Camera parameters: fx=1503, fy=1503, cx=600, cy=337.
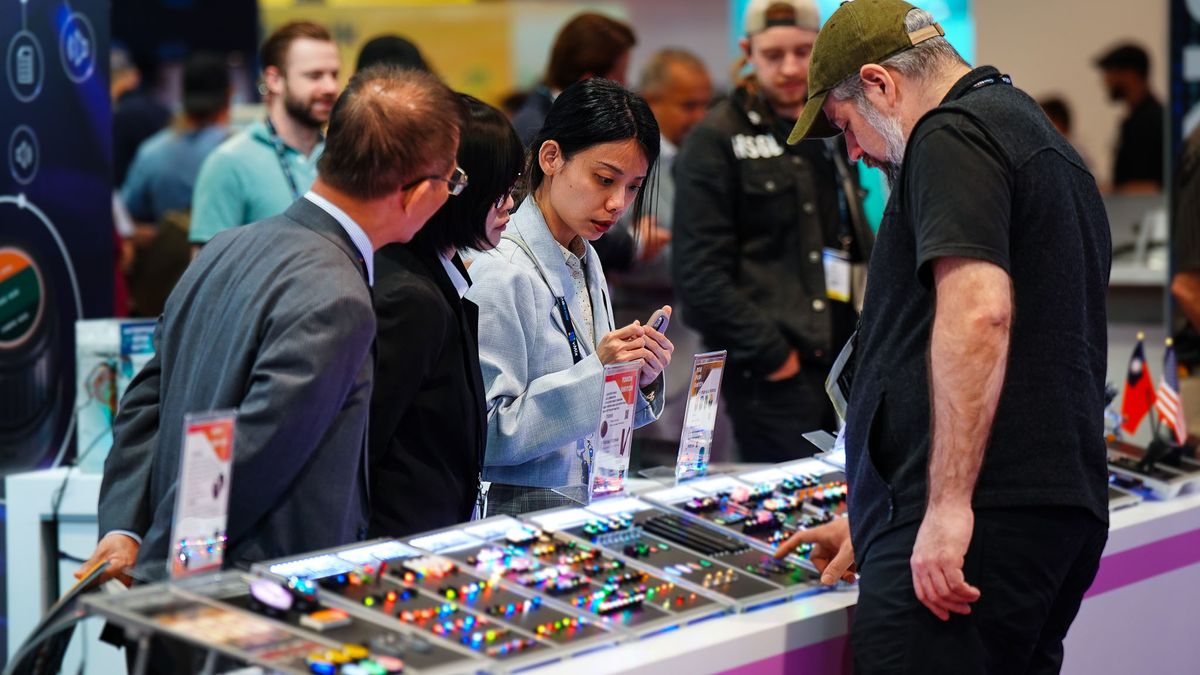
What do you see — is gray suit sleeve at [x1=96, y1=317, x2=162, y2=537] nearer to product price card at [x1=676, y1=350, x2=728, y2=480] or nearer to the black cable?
the black cable

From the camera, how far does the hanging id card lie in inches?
161

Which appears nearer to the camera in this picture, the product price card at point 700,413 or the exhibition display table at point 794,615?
the exhibition display table at point 794,615

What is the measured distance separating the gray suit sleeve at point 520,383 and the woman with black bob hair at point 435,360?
14cm

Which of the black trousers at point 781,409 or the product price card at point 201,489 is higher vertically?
the product price card at point 201,489

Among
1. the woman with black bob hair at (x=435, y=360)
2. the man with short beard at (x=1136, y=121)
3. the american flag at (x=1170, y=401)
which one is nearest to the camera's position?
the woman with black bob hair at (x=435, y=360)

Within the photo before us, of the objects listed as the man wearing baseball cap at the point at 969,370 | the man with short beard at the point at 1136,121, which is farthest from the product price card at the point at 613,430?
the man with short beard at the point at 1136,121

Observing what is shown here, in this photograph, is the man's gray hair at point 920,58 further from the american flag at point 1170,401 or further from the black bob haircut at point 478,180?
the american flag at point 1170,401

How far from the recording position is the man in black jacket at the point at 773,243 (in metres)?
4.05

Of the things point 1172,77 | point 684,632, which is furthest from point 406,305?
point 1172,77

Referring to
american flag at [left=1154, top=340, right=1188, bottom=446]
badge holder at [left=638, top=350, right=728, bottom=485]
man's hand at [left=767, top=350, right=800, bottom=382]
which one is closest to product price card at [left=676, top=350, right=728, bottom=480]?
badge holder at [left=638, top=350, right=728, bottom=485]

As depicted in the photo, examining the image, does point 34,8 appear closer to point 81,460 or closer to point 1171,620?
point 81,460

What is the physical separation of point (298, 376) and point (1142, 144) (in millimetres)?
8137

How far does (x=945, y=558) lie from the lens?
2143 mm

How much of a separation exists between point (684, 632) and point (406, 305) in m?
0.64
